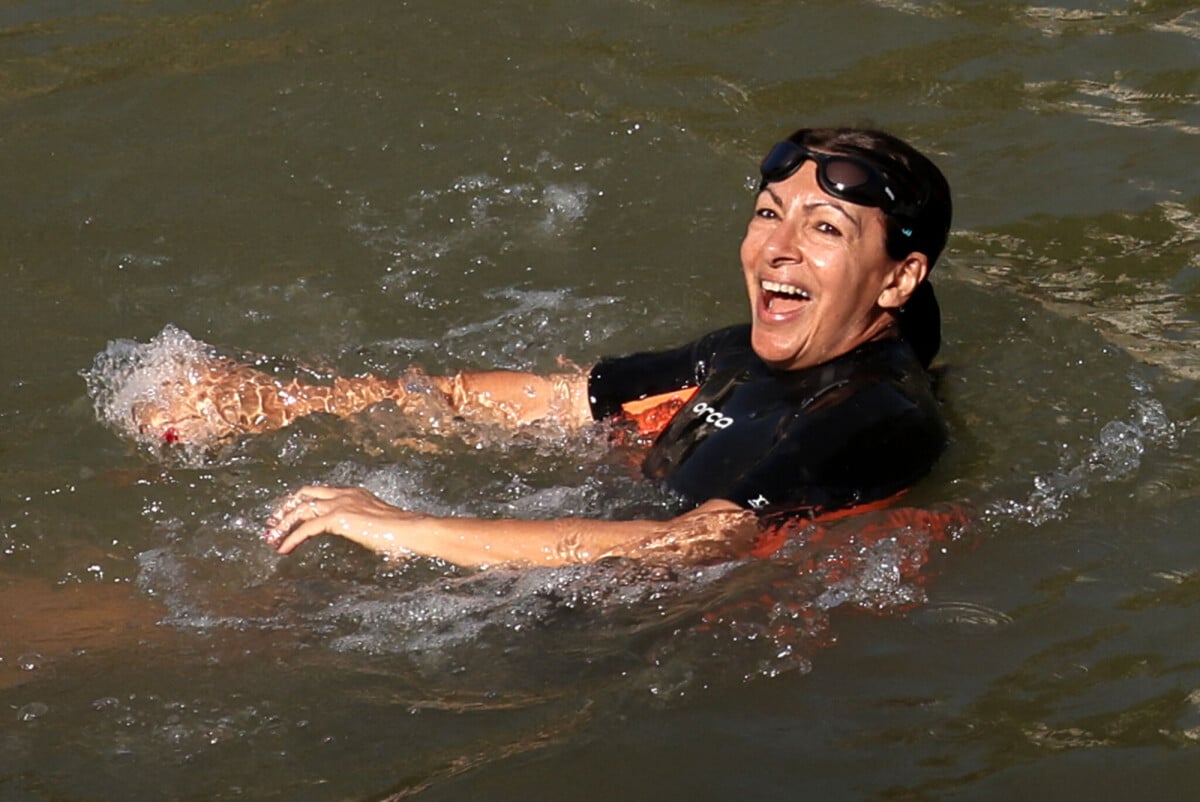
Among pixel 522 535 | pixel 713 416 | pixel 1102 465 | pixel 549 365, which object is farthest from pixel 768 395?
pixel 549 365

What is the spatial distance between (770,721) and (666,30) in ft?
17.1

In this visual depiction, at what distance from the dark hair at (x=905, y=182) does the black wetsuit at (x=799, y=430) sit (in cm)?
30

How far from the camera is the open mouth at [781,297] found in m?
5.17

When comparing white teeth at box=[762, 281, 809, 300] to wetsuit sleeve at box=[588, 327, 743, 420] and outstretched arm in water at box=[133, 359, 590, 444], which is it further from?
outstretched arm in water at box=[133, 359, 590, 444]

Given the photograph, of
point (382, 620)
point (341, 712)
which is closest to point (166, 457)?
point (382, 620)

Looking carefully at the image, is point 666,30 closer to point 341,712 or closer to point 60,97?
point 60,97

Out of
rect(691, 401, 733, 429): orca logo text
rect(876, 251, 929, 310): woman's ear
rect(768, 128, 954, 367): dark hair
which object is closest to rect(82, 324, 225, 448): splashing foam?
rect(691, 401, 733, 429): orca logo text

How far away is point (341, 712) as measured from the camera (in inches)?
172

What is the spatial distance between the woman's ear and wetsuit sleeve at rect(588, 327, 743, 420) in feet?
2.12

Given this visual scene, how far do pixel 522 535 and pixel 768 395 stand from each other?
91 cm

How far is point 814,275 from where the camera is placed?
5.13 meters

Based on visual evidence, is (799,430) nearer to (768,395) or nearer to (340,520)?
(768,395)

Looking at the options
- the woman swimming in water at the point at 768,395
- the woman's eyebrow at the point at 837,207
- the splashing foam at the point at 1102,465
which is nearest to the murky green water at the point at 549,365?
the splashing foam at the point at 1102,465

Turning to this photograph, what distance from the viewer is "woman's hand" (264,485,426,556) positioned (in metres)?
4.76
